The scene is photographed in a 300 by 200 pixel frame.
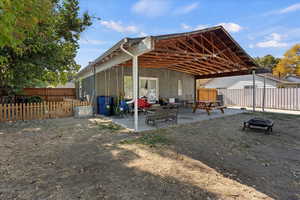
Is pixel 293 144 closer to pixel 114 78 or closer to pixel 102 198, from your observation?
A: pixel 102 198

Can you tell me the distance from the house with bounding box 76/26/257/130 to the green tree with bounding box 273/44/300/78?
22.8 metres

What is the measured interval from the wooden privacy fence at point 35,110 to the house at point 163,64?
150cm

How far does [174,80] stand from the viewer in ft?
37.9

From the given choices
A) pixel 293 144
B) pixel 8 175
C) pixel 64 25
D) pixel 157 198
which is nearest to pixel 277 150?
pixel 293 144

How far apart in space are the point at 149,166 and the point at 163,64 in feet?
24.9

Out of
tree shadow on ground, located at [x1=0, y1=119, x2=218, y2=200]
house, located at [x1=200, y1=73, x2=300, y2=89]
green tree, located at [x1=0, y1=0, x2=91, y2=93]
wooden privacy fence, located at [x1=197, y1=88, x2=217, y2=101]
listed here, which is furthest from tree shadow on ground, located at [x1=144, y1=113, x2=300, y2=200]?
house, located at [x1=200, y1=73, x2=300, y2=89]

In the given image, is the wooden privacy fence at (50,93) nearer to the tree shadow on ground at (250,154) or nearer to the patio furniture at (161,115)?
the patio furniture at (161,115)

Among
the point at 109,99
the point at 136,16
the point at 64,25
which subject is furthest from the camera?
the point at 136,16

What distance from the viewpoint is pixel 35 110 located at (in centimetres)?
704

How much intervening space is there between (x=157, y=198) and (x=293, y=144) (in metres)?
4.24

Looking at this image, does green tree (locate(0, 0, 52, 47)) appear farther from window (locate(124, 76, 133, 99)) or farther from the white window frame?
the white window frame

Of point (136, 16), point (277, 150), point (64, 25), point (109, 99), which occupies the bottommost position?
point (277, 150)

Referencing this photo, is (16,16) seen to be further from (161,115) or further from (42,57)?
(42,57)

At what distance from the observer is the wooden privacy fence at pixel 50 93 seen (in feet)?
37.6
